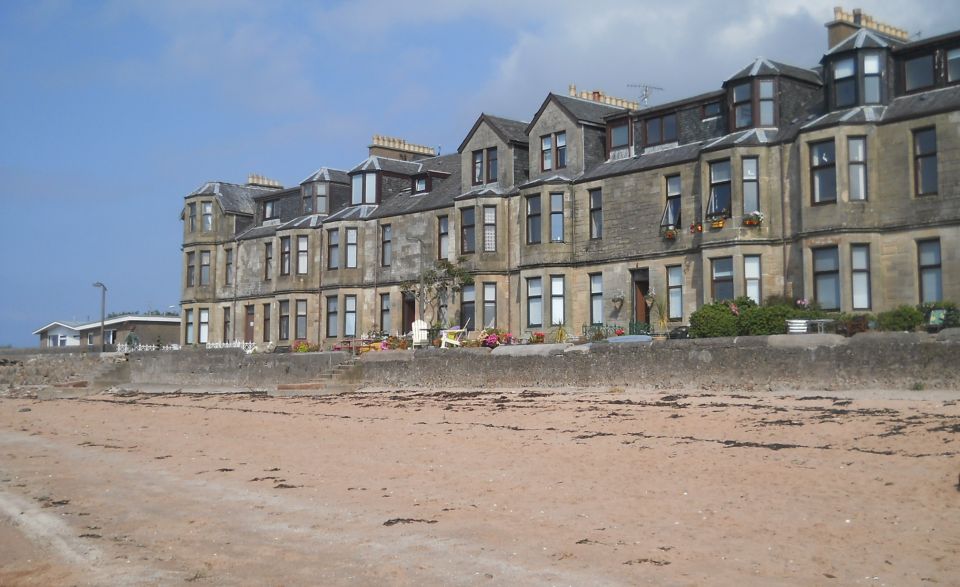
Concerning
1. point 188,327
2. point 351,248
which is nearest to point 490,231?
point 351,248

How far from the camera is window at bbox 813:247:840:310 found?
2656cm

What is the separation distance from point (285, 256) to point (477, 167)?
11.4 meters

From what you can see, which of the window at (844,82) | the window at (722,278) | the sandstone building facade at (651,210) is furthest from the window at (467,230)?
the window at (844,82)

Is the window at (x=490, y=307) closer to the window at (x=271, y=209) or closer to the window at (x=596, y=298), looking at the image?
the window at (x=596, y=298)

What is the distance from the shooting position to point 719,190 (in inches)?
1158

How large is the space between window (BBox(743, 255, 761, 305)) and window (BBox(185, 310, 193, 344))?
102 feet

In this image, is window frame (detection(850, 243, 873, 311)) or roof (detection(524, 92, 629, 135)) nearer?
window frame (detection(850, 243, 873, 311))

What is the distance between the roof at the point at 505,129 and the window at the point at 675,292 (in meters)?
8.58

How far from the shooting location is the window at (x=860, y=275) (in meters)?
26.2

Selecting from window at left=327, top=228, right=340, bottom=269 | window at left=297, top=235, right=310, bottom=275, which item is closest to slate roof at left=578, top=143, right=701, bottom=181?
window at left=327, top=228, right=340, bottom=269

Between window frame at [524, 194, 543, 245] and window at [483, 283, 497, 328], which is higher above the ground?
window frame at [524, 194, 543, 245]

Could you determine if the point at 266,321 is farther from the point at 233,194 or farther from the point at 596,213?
the point at 596,213

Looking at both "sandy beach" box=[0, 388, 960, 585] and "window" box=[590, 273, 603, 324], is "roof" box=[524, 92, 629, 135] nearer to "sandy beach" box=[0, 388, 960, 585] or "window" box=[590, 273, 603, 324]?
"window" box=[590, 273, 603, 324]

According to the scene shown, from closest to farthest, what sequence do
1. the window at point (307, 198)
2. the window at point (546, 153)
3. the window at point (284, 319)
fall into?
1. the window at point (546, 153)
2. the window at point (284, 319)
3. the window at point (307, 198)
